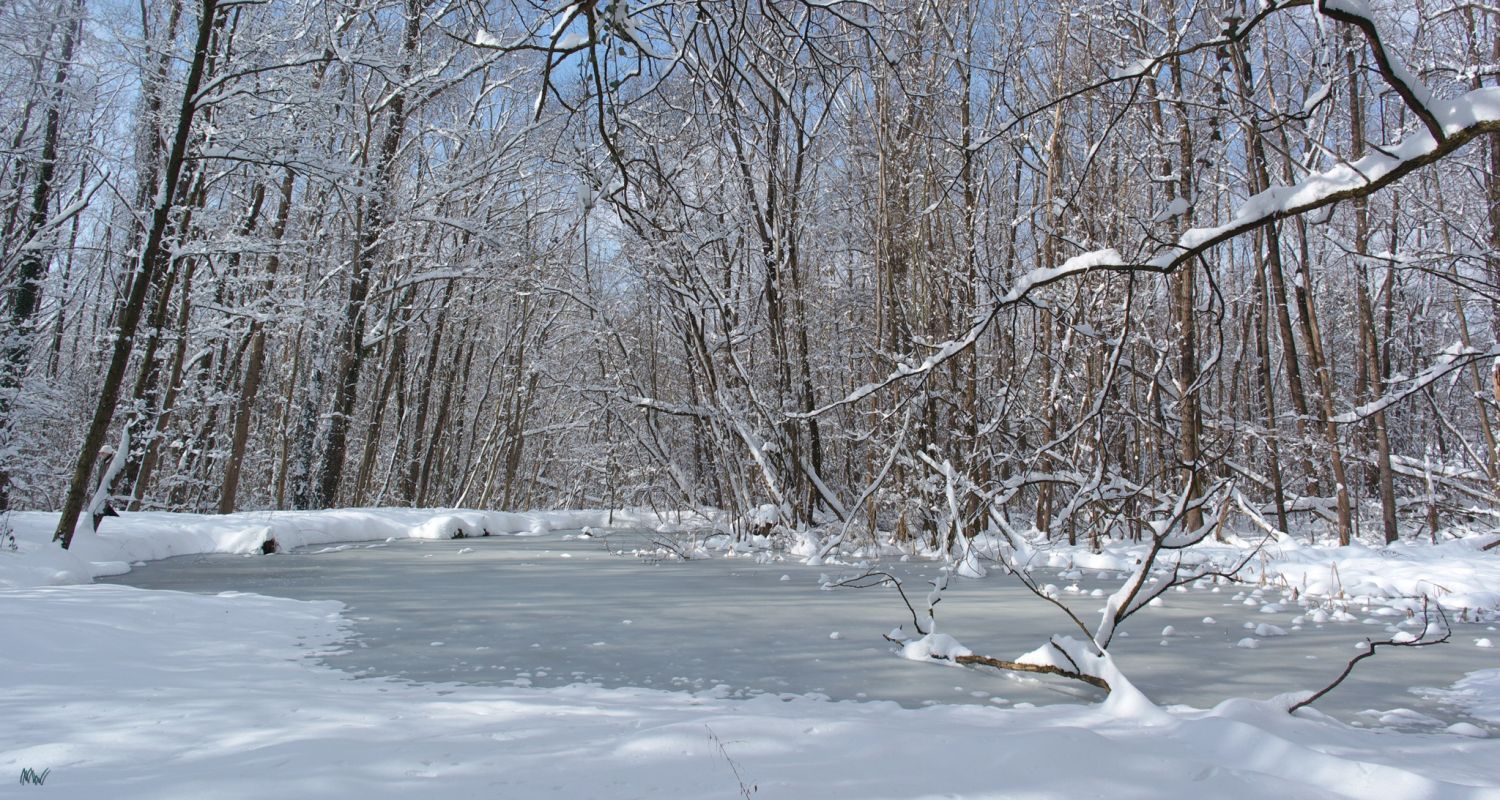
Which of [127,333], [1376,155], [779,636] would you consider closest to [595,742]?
[779,636]

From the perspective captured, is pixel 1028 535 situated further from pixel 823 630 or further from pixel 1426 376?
pixel 823 630

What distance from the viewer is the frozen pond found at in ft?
11.0

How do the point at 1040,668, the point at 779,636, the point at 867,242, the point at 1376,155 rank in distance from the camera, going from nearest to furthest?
the point at 1376,155 → the point at 1040,668 → the point at 779,636 → the point at 867,242

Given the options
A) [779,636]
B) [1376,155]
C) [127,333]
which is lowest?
[779,636]

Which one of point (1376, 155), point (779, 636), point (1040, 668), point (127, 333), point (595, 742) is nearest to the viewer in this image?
point (1376, 155)

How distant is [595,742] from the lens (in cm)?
224

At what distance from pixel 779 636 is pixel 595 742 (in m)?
2.26

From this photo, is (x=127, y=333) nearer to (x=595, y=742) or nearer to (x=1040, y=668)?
(x=595, y=742)

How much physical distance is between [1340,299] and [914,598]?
16.8 m

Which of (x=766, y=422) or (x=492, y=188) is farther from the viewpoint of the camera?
(x=492, y=188)

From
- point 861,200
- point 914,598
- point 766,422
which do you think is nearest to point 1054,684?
point 914,598

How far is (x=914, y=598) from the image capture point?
5902mm

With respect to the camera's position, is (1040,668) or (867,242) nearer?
(1040,668)

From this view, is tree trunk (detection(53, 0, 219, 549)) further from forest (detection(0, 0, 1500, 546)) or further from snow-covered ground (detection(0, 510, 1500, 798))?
snow-covered ground (detection(0, 510, 1500, 798))
